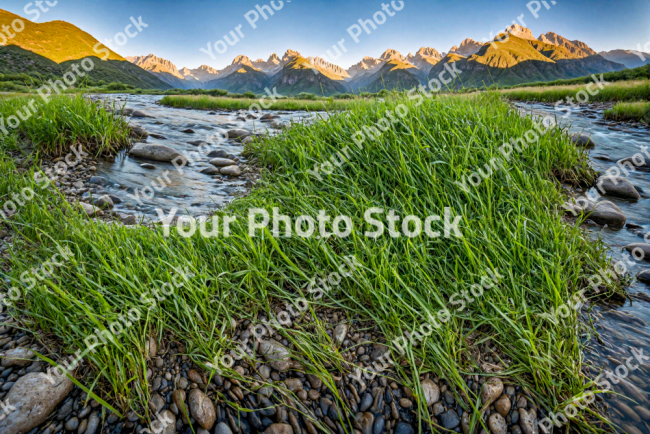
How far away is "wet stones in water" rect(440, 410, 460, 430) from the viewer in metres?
1.80

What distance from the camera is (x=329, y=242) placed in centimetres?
287

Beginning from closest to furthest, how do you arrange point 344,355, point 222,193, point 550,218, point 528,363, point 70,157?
point 528,363 < point 344,355 < point 550,218 < point 222,193 < point 70,157

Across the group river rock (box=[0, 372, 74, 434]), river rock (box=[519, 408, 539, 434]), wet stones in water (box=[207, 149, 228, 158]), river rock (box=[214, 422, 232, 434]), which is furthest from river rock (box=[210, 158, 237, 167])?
river rock (box=[519, 408, 539, 434])

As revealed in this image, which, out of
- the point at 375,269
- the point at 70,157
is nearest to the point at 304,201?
the point at 375,269

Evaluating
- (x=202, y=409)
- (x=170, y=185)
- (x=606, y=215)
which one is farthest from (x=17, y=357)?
(x=606, y=215)

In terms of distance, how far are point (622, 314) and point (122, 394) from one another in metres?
3.79

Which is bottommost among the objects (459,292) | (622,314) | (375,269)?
(622,314)

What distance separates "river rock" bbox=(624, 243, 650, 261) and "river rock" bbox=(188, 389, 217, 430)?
4.28m

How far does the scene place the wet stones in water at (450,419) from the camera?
1.80m

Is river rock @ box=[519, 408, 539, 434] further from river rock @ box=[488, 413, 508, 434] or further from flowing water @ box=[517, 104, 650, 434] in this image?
flowing water @ box=[517, 104, 650, 434]

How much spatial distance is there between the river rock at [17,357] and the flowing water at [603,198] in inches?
88.2

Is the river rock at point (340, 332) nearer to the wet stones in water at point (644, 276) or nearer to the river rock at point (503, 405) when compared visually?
the river rock at point (503, 405)

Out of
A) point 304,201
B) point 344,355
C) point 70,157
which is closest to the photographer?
point 344,355

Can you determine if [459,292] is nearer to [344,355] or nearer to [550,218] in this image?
[344,355]
